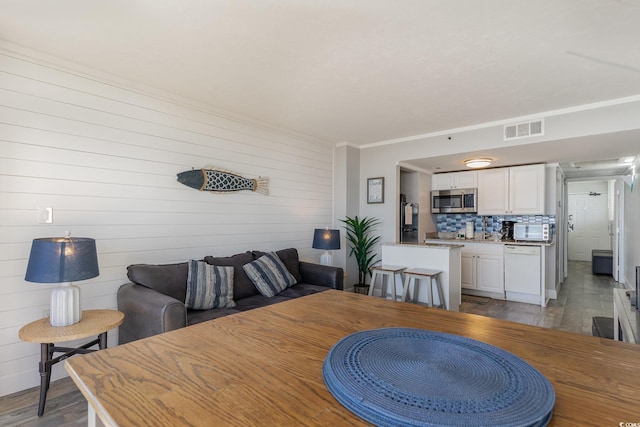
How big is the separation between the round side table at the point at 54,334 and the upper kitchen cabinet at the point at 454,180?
5.30 metres

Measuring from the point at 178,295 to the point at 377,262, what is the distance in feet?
10.4

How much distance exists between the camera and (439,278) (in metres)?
3.72

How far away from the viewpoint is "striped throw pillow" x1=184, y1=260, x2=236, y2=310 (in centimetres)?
279

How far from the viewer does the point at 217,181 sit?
11.6 feet

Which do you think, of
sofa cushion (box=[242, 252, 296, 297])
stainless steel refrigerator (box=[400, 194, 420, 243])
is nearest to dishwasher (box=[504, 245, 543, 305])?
stainless steel refrigerator (box=[400, 194, 420, 243])

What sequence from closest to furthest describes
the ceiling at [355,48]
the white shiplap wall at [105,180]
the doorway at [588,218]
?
the ceiling at [355,48] → the white shiplap wall at [105,180] → the doorway at [588,218]

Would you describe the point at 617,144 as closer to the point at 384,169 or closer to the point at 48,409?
the point at 384,169

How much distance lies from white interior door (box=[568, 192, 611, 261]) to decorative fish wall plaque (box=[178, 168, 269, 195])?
9.57m

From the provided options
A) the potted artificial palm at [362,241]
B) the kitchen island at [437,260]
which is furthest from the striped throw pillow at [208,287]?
the potted artificial palm at [362,241]

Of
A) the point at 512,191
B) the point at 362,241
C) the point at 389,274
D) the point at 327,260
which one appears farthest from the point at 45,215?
the point at 512,191

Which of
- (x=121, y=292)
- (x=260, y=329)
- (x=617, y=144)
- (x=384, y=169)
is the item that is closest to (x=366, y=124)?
(x=384, y=169)

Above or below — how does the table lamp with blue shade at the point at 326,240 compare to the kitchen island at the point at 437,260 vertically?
above

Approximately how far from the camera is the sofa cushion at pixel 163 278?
265 centimetres

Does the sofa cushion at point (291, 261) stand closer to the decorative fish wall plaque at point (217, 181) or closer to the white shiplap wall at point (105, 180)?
the white shiplap wall at point (105, 180)
